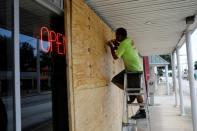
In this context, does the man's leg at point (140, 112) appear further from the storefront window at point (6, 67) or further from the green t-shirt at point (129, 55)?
the storefront window at point (6, 67)

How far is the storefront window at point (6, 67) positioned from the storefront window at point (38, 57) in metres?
0.23

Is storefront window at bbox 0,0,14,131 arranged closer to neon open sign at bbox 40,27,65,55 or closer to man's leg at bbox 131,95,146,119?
neon open sign at bbox 40,27,65,55

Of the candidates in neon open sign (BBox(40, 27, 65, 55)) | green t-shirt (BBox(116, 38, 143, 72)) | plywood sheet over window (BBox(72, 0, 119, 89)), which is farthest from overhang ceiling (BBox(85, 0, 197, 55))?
neon open sign (BBox(40, 27, 65, 55))

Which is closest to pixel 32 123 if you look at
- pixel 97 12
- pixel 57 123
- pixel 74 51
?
pixel 57 123

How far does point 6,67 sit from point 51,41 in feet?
3.03

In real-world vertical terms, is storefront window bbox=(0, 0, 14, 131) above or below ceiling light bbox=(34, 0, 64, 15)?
below

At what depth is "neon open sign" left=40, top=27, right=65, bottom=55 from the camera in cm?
319

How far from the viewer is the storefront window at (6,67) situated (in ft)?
7.93

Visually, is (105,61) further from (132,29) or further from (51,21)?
(51,21)

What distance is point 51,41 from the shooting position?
3303mm

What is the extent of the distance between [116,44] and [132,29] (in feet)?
4.95

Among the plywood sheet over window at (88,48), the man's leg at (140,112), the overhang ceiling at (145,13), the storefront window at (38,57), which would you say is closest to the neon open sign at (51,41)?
the storefront window at (38,57)

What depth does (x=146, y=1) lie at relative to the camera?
15.3 feet

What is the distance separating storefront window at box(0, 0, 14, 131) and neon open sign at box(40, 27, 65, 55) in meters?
0.64
